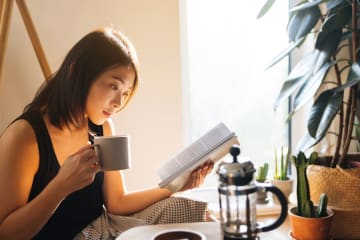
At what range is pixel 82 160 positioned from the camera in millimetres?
1117

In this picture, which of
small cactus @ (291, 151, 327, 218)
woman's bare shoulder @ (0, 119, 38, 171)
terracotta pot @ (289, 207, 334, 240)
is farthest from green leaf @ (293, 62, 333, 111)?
woman's bare shoulder @ (0, 119, 38, 171)

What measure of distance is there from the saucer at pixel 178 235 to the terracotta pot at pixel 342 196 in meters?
0.63

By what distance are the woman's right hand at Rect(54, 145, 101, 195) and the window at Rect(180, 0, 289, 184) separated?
32.0 inches

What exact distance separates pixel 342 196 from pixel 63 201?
2.99 feet

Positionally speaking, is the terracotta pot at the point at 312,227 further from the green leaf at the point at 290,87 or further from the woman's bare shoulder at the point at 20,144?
the woman's bare shoulder at the point at 20,144

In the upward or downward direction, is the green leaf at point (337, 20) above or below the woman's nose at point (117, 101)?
above

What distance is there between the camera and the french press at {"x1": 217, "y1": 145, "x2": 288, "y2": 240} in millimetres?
932

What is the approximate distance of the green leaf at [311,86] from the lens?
1.51 metres

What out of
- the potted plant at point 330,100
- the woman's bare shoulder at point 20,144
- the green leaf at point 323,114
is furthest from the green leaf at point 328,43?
the woman's bare shoulder at point 20,144

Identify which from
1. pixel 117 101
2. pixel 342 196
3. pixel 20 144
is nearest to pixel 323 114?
pixel 342 196

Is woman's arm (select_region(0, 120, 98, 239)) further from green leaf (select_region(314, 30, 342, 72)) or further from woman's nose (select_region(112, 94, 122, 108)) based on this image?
green leaf (select_region(314, 30, 342, 72))

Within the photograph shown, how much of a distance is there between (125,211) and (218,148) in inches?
18.9

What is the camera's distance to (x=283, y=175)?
1883 millimetres

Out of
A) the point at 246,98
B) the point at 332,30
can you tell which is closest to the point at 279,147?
the point at 246,98
